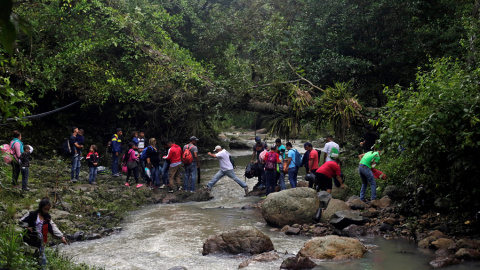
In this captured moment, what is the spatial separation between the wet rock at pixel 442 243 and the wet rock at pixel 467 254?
0.59 meters

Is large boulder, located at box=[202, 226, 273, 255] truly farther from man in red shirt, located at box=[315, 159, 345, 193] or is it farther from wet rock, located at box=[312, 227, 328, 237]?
man in red shirt, located at box=[315, 159, 345, 193]

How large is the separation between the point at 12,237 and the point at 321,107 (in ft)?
37.6

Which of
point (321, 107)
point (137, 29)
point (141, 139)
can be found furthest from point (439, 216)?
point (137, 29)

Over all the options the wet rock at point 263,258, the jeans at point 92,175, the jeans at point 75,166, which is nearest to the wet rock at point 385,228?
the wet rock at point 263,258

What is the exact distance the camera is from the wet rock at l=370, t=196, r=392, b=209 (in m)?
11.6

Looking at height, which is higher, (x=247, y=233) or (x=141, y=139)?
(x=141, y=139)

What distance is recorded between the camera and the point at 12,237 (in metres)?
6.52

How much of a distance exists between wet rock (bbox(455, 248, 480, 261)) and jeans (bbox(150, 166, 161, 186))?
35.0 feet

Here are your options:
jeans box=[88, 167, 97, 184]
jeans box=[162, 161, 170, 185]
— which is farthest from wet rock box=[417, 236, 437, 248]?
jeans box=[88, 167, 97, 184]

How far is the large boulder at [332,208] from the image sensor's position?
11086 millimetres

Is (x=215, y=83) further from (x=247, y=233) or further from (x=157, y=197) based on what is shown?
(x=247, y=233)

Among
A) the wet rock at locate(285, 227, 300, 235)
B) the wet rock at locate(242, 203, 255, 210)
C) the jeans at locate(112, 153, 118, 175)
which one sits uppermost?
the jeans at locate(112, 153, 118, 175)

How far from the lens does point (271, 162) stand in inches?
537

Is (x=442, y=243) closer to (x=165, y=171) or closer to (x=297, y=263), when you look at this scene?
(x=297, y=263)
